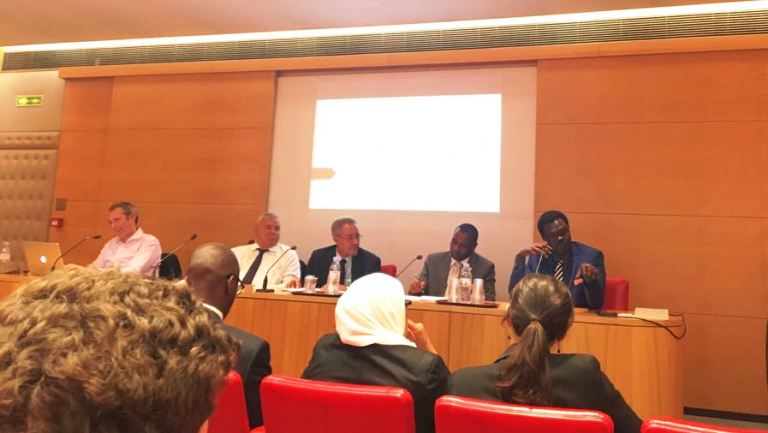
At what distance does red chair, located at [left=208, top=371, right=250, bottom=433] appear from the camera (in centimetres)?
166

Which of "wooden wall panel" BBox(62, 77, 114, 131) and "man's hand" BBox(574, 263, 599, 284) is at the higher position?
"wooden wall panel" BBox(62, 77, 114, 131)

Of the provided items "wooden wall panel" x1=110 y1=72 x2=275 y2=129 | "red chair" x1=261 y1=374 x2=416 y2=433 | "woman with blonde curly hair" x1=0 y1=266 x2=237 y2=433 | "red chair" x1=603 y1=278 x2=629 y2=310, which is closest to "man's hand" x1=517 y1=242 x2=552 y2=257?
"red chair" x1=603 y1=278 x2=629 y2=310

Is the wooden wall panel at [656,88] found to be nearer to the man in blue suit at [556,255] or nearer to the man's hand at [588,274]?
the man in blue suit at [556,255]

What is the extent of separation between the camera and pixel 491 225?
16.3 ft

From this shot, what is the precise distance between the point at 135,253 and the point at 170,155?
1.64 metres

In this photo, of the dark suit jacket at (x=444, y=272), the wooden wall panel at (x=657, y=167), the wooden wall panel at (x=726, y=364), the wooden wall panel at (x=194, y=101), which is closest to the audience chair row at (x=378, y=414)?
the dark suit jacket at (x=444, y=272)

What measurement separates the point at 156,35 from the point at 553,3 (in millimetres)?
3911

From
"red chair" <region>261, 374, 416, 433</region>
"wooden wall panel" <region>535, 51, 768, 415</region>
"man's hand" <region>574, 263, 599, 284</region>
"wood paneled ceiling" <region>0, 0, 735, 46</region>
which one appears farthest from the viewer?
"wood paneled ceiling" <region>0, 0, 735, 46</region>

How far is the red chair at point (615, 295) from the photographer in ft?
11.9

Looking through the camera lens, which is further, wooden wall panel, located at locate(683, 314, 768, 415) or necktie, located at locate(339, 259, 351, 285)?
necktie, located at locate(339, 259, 351, 285)

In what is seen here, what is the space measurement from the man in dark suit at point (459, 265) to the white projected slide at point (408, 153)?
30.8 inches

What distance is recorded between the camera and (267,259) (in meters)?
4.62

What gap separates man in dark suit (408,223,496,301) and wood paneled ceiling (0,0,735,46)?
1968 mm

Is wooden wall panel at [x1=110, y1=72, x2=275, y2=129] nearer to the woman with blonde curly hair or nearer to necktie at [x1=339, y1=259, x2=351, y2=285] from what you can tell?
necktie at [x1=339, y1=259, x2=351, y2=285]
